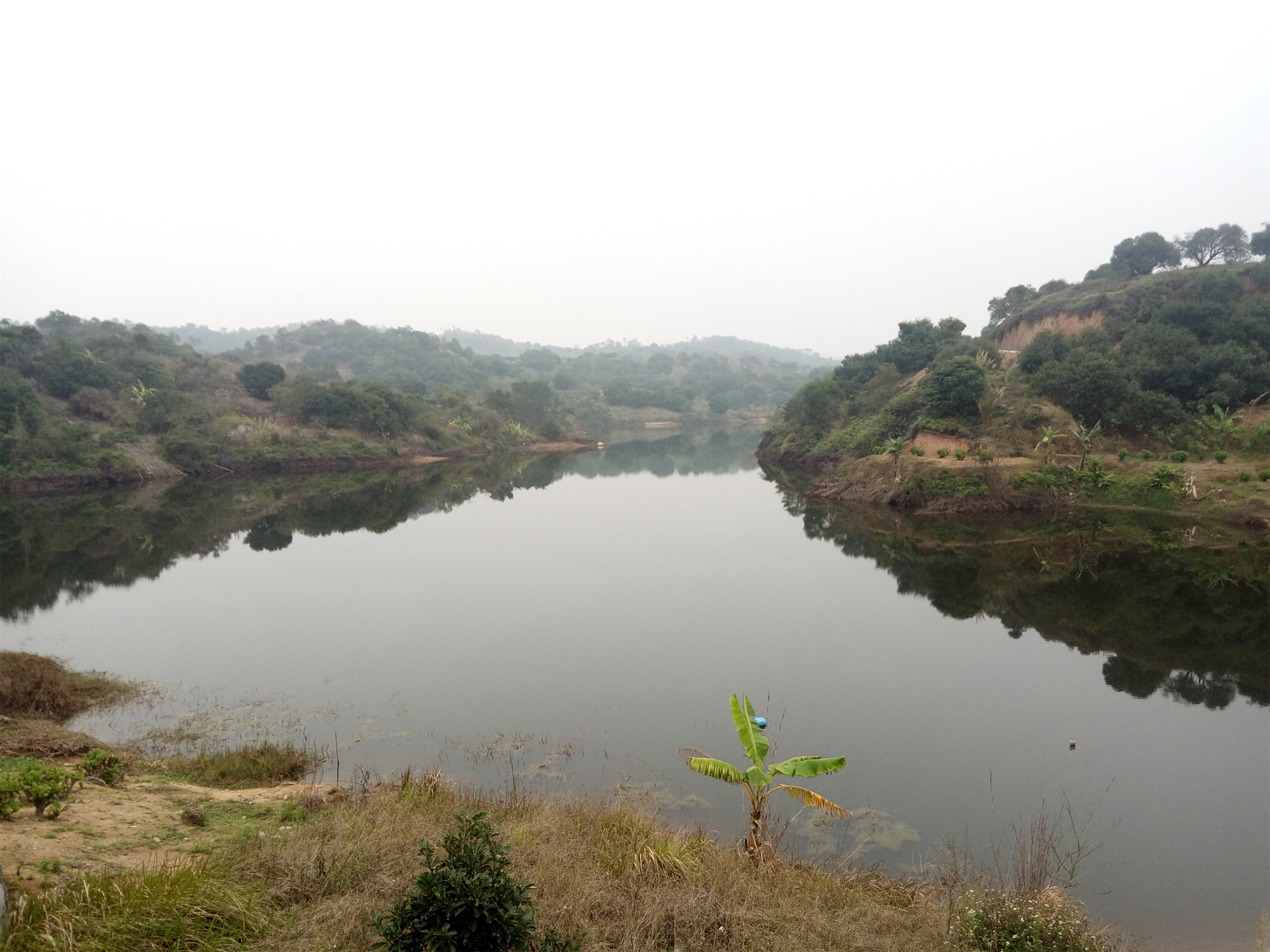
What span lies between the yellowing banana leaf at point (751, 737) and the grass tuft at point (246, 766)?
5.29 m

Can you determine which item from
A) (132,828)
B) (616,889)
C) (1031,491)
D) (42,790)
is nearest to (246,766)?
(132,828)

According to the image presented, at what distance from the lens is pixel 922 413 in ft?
111

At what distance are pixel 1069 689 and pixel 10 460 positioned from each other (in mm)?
41778

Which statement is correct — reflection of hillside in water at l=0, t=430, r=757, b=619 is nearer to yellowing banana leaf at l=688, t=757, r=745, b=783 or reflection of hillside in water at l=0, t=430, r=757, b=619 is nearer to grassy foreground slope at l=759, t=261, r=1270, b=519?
yellowing banana leaf at l=688, t=757, r=745, b=783

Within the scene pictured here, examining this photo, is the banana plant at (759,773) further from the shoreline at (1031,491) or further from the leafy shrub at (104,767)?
the shoreline at (1031,491)

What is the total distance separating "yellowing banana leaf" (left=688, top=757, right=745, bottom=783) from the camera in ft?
23.1

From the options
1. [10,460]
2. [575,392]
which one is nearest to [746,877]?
[10,460]

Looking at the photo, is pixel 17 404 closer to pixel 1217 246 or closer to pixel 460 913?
pixel 460 913

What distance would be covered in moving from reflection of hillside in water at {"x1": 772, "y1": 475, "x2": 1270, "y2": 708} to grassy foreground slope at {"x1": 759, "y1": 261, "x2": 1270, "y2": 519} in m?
2.26

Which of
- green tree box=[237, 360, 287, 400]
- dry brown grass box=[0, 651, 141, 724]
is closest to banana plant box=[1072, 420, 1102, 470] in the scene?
dry brown grass box=[0, 651, 141, 724]

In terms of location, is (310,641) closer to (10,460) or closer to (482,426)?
(10,460)

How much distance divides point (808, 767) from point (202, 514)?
28.3 m

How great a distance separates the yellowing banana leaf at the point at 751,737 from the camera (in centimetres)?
710

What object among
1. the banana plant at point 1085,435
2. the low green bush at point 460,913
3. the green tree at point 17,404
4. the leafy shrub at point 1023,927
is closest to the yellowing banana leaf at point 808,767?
the leafy shrub at point 1023,927
